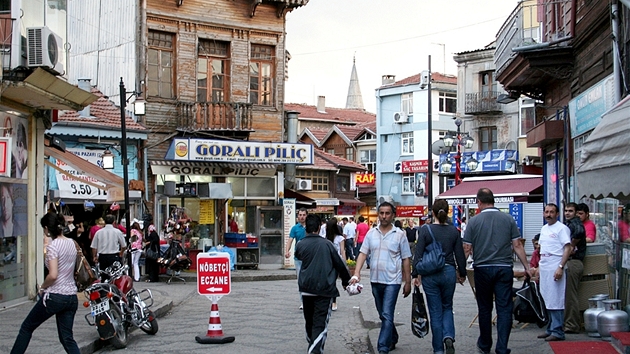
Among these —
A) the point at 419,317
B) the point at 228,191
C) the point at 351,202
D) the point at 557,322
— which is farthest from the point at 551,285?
the point at 351,202

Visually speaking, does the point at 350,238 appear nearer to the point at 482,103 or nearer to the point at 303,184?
the point at 303,184

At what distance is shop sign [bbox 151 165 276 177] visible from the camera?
27078 millimetres

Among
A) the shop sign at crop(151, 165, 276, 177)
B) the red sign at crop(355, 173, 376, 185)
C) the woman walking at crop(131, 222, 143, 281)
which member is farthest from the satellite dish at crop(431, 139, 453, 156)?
the red sign at crop(355, 173, 376, 185)

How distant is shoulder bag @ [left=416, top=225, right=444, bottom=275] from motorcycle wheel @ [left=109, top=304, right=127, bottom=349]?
166 inches

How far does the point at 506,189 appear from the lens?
104 feet

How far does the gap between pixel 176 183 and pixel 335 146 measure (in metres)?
38.7

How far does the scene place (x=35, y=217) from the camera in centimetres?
1579

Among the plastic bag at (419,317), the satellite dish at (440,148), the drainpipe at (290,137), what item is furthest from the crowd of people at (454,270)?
the satellite dish at (440,148)

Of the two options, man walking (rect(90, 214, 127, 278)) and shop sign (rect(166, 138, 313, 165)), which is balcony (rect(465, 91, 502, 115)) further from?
man walking (rect(90, 214, 127, 278))

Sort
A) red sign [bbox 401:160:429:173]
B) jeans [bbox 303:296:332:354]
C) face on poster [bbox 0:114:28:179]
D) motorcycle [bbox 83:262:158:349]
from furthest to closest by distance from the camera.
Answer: red sign [bbox 401:160:429:173] < face on poster [bbox 0:114:28:179] < motorcycle [bbox 83:262:158:349] < jeans [bbox 303:296:332:354]

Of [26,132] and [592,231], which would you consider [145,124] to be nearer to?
[26,132]

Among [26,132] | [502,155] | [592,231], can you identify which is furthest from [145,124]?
[502,155]

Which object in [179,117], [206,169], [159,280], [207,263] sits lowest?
[159,280]

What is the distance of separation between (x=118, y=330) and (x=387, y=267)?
3845 millimetres
